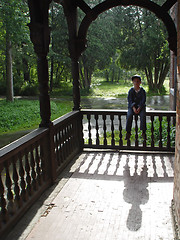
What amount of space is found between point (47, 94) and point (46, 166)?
1164 millimetres

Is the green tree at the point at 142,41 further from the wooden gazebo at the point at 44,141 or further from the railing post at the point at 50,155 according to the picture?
the railing post at the point at 50,155

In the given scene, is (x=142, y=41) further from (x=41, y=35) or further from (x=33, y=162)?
(x=33, y=162)

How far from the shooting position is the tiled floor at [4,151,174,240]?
3199 millimetres

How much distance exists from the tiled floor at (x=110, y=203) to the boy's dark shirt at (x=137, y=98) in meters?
1.14

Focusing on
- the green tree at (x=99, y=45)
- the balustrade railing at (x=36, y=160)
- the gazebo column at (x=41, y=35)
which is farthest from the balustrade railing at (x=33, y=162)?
the green tree at (x=99, y=45)

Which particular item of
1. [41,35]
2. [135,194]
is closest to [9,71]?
[41,35]

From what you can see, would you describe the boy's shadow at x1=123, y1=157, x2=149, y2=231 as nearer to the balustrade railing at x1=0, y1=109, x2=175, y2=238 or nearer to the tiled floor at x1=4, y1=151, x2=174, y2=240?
the tiled floor at x1=4, y1=151, x2=174, y2=240

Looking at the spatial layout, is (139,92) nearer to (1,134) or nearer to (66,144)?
(66,144)

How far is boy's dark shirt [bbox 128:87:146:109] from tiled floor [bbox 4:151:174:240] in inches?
44.8

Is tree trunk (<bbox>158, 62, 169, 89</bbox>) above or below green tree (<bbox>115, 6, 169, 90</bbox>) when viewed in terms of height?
below

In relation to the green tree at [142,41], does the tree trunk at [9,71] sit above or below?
below

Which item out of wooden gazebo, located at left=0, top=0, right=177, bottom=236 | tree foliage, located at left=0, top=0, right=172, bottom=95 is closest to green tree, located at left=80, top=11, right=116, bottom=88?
tree foliage, located at left=0, top=0, right=172, bottom=95

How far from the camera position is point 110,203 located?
3900mm

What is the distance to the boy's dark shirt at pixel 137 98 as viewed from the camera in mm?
5598
